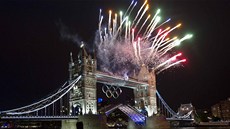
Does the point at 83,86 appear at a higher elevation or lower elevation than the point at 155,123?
higher

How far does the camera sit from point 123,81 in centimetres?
6775

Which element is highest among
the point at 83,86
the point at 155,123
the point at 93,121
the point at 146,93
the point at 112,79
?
the point at 112,79

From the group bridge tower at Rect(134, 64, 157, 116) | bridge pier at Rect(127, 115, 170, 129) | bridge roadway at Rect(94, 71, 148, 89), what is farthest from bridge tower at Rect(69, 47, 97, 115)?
bridge tower at Rect(134, 64, 157, 116)

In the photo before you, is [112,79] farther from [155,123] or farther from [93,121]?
[93,121]

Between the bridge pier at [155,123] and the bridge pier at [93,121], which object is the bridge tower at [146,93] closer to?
the bridge pier at [155,123]

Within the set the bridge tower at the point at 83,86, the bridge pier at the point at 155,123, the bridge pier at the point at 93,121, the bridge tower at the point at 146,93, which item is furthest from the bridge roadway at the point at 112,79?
the bridge pier at the point at 93,121

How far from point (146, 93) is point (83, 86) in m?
29.4

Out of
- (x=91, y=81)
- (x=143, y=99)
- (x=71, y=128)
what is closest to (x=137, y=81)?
(x=143, y=99)

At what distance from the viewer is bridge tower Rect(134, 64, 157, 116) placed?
80.6 m

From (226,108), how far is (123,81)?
9338cm

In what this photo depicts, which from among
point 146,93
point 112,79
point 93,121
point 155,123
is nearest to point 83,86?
point 112,79

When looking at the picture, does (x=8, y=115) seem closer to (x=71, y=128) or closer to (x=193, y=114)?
(x=71, y=128)

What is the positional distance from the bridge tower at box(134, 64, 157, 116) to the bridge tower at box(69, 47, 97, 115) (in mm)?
23433

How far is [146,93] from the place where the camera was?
81812mm
